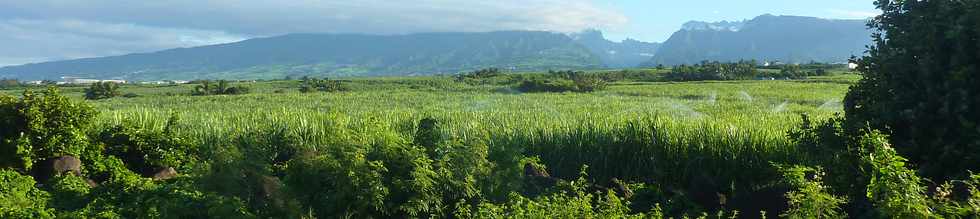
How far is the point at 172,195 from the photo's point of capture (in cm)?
748

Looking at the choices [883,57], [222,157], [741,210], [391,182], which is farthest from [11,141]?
[883,57]

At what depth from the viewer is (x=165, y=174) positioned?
408 inches

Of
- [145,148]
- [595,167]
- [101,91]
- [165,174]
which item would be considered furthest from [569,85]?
[165,174]

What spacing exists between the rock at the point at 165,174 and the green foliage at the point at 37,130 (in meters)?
1.21

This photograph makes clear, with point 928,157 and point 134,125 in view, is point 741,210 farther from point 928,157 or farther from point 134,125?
point 134,125

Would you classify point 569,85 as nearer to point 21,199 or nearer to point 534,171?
point 534,171

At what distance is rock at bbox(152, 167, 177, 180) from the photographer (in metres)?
10.2

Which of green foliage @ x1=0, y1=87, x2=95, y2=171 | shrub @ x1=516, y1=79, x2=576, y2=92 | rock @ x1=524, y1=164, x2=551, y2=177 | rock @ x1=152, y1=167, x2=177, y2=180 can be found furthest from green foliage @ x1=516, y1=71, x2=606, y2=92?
green foliage @ x1=0, y1=87, x2=95, y2=171

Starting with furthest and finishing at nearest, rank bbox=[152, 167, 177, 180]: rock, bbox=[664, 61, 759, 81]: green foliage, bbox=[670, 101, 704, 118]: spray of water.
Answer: bbox=[664, 61, 759, 81]: green foliage, bbox=[670, 101, 704, 118]: spray of water, bbox=[152, 167, 177, 180]: rock

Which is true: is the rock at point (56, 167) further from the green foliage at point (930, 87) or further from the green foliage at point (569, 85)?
the green foliage at point (569, 85)

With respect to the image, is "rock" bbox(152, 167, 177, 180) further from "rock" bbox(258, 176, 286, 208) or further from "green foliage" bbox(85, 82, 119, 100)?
"green foliage" bbox(85, 82, 119, 100)

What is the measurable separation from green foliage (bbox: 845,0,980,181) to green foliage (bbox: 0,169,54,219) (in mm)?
9099

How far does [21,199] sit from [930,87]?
9988 mm

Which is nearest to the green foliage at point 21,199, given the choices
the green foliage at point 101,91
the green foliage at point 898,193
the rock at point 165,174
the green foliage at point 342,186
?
the rock at point 165,174
